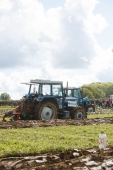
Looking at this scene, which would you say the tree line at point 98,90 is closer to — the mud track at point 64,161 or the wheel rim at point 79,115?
the wheel rim at point 79,115

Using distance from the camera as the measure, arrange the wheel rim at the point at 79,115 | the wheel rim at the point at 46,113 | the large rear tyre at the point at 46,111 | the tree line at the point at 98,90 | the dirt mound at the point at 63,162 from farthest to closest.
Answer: the tree line at the point at 98,90 → the wheel rim at the point at 79,115 → the wheel rim at the point at 46,113 → the large rear tyre at the point at 46,111 → the dirt mound at the point at 63,162

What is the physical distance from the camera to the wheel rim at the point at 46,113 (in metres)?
24.0

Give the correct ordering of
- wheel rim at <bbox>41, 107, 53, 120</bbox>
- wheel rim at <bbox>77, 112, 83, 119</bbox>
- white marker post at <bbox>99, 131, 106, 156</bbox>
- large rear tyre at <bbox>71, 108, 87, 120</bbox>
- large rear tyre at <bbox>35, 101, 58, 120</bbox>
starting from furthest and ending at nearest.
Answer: wheel rim at <bbox>77, 112, 83, 119</bbox> < large rear tyre at <bbox>71, 108, 87, 120</bbox> < wheel rim at <bbox>41, 107, 53, 120</bbox> < large rear tyre at <bbox>35, 101, 58, 120</bbox> < white marker post at <bbox>99, 131, 106, 156</bbox>

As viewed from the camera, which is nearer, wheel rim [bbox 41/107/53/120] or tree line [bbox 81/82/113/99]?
wheel rim [bbox 41/107/53/120]

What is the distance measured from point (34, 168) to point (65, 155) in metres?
1.72

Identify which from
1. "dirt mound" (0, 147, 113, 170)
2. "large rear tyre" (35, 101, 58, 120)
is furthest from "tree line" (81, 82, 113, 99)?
"dirt mound" (0, 147, 113, 170)

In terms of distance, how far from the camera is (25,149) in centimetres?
1068

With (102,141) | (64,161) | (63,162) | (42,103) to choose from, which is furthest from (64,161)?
(42,103)

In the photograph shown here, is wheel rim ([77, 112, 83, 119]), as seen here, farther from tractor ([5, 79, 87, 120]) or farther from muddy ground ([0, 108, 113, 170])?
muddy ground ([0, 108, 113, 170])

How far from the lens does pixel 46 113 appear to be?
24.1 metres

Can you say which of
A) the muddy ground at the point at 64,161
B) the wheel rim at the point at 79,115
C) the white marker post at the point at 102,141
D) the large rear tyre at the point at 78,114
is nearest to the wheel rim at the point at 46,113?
the large rear tyre at the point at 78,114

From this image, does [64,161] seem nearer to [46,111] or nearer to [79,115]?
[46,111]

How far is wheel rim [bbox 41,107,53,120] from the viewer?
24.0 metres

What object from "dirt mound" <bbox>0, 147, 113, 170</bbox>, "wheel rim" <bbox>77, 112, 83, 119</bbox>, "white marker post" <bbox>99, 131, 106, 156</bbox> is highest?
"wheel rim" <bbox>77, 112, 83, 119</bbox>
